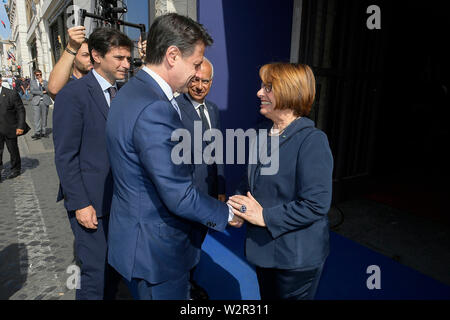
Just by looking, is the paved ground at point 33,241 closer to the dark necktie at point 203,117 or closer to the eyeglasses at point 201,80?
the dark necktie at point 203,117

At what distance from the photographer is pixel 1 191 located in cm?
514

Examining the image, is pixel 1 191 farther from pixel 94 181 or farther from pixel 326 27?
pixel 326 27

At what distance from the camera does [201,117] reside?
8.32ft

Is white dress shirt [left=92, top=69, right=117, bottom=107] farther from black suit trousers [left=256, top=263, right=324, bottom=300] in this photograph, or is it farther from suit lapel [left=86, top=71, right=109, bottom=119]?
black suit trousers [left=256, top=263, right=324, bottom=300]

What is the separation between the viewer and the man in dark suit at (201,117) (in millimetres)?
2416

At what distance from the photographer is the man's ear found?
1383 millimetres

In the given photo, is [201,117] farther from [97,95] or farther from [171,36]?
[171,36]

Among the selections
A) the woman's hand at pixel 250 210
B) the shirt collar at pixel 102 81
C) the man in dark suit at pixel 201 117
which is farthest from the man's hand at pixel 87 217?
the woman's hand at pixel 250 210

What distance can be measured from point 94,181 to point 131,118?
1058 millimetres

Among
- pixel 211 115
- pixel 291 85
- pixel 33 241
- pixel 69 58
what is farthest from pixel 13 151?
pixel 291 85

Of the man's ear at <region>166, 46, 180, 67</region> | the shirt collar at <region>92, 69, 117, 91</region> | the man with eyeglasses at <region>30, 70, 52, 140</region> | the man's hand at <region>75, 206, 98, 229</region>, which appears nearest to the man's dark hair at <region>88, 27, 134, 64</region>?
the shirt collar at <region>92, 69, 117, 91</region>

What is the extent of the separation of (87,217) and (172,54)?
A: 1.37 m
